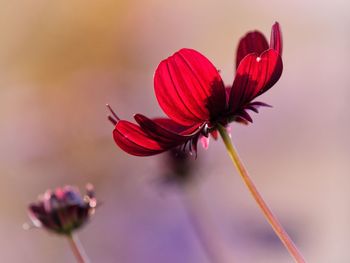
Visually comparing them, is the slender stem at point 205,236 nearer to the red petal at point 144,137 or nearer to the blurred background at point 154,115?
the blurred background at point 154,115

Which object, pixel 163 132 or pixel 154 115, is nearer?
pixel 163 132

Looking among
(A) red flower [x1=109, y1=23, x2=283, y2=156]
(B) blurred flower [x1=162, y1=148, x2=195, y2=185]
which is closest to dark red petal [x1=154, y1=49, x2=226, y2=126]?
(A) red flower [x1=109, y1=23, x2=283, y2=156]

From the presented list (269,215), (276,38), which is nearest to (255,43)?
(276,38)

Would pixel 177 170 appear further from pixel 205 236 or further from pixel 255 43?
pixel 255 43

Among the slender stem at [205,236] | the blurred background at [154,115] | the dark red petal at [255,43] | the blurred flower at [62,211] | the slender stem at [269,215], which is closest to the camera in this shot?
the slender stem at [269,215]

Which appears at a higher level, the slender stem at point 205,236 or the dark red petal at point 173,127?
the dark red petal at point 173,127

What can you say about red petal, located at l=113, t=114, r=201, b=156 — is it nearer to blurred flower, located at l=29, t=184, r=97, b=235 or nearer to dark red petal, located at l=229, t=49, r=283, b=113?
dark red petal, located at l=229, t=49, r=283, b=113

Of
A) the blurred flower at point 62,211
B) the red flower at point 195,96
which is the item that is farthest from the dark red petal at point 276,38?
the blurred flower at point 62,211
